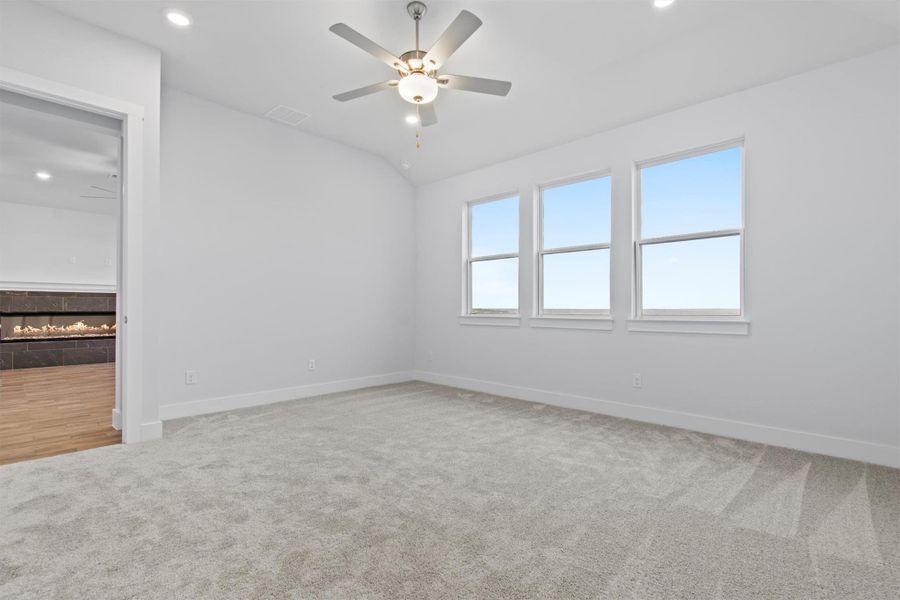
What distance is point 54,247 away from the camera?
7.65 metres

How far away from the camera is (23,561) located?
5.64ft

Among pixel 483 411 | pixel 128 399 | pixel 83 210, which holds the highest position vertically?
pixel 83 210

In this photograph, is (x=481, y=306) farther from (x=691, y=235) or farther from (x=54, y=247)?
(x=54, y=247)

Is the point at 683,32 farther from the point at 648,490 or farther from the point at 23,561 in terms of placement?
the point at 23,561

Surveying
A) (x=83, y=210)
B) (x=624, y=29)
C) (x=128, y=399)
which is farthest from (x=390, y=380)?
(x=83, y=210)

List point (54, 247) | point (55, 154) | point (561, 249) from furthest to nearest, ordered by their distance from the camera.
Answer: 1. point (54, 247)
2. point (55, 154)
3. point (561, 249)

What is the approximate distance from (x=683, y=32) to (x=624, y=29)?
1.42 ft

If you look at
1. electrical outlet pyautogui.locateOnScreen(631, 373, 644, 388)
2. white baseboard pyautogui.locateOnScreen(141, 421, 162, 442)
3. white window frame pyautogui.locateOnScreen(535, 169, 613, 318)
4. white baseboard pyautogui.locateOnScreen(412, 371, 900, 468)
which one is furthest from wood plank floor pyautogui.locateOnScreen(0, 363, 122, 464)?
electrical outlet pyautogui.locateOnScreen(631, 373, 644, 388)

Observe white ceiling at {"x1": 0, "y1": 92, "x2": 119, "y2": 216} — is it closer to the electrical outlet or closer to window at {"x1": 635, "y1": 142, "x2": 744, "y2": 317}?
window at {"x1": 635, "y1": 142, "x2": 744, "y2": 317}

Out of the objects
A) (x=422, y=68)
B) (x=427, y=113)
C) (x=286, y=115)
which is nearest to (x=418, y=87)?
(x=422, y=68)

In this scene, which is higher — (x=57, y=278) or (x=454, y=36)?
(x=454, y=36)

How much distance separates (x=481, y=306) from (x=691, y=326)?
8.19ft

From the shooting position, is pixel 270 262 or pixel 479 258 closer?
pixel 270 262

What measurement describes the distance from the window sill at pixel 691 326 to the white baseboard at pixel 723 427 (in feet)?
2.33
